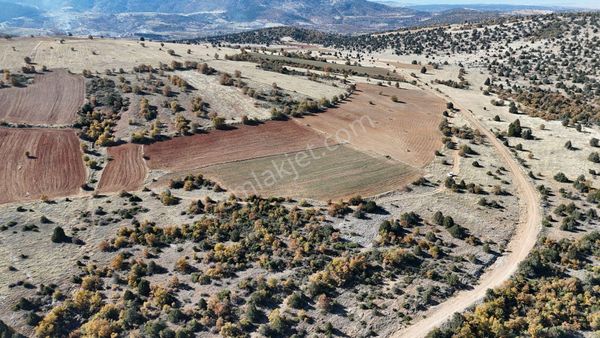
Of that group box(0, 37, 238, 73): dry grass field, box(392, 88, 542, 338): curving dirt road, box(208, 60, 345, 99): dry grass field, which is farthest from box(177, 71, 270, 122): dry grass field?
box(392, 88, 542, 338): curving dirt road

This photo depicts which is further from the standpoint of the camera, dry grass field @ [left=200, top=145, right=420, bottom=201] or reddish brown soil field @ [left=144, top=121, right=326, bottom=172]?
reddish brown soil field @ [left=144, top=121, right=326, bottom=172]

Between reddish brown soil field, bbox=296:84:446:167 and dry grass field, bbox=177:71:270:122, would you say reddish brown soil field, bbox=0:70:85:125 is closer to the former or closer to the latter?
dry grass field, bbox=177:71:270:122

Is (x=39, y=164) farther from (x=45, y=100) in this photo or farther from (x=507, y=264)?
(x=507, y=264)

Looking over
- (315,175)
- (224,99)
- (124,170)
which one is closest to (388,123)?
(315,175)

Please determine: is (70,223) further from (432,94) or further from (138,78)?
(432,94)

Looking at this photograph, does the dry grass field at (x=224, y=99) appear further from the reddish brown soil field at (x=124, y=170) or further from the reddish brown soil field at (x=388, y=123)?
the reddish brown soil field at (x=124, y=170)

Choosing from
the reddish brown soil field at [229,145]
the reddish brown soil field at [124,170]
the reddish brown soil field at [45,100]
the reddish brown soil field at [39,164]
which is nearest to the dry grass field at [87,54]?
the reddish brown soil field at [45,100]
